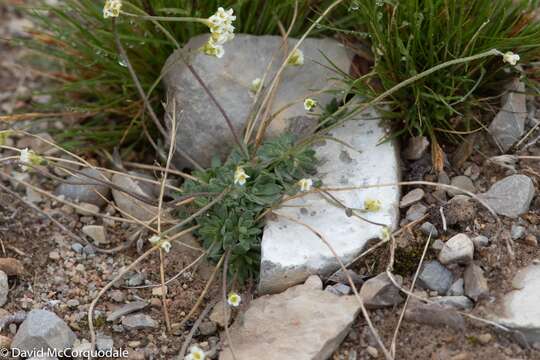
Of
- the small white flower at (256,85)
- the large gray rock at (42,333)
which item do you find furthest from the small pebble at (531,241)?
the large gray rock at (42,333)

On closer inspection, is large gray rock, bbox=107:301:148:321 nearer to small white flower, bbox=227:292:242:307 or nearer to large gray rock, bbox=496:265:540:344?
small white flower, bbox=227:292:242:307

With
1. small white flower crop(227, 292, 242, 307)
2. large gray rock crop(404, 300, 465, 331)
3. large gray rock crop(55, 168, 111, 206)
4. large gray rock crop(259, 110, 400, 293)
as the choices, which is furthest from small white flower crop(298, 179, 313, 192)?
large gray rock crop(55, 168, 111, 206)

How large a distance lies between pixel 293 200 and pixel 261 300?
47 cm

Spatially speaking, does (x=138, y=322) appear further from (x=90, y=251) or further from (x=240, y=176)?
(x=240, y=176)

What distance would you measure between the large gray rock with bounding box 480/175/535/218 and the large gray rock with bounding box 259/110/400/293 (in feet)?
1.22

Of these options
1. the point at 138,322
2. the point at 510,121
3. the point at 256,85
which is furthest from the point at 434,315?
the point at 256,85

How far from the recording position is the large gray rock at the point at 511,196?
2863mm

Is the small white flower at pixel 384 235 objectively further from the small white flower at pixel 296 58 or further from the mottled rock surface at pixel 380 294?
the small white flower at pixel 296 58

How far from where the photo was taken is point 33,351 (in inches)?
103

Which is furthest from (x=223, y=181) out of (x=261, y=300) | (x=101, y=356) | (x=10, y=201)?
(x=10, y=201)

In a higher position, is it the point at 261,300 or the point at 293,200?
the point at 293,200

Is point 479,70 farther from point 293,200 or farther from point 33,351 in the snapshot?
point 33,351

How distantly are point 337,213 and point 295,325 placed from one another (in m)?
0.55

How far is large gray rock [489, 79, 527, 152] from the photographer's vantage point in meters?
3.08
